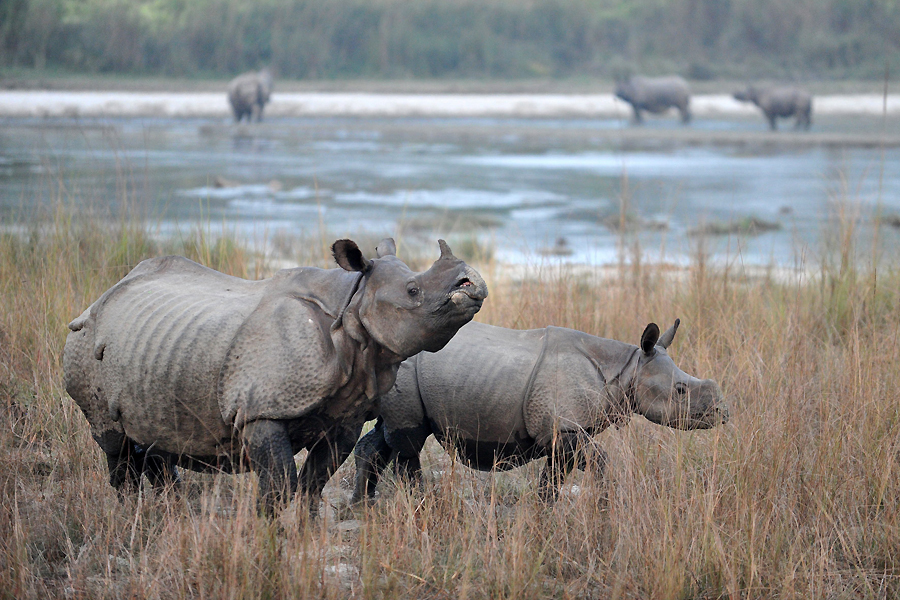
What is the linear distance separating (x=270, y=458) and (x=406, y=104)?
3056 centimetres

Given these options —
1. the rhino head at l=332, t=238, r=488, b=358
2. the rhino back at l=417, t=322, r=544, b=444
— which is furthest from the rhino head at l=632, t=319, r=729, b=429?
the rhino head at l=332, t=238, r=488, b=358

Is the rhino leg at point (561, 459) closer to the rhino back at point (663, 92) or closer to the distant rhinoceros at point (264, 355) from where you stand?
the distant rhinoceros at point (264, 355)

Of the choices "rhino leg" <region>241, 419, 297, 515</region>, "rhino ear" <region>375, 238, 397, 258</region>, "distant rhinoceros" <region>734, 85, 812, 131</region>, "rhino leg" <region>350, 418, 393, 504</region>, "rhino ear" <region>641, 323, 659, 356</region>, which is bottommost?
"rhino leg" <region>350, 418, 393, 504</region>

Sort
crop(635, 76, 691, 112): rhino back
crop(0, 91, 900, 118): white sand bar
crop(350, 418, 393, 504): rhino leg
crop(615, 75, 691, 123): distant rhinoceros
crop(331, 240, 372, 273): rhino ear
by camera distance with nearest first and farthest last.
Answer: crop(331, 240, 372, 273): rhino ear, crop(350, 418, 393, 504): rhino leg, crop(0, 91, 900, 118): white sand bar, crop(635, 76, 691, 112): rhino back, crop(615, 75, 691, 123): distant rhinoceros

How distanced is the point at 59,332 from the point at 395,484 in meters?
2.10

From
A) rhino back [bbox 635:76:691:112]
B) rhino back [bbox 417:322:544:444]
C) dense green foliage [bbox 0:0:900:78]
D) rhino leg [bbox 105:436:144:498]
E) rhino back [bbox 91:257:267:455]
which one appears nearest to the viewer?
rhino back [bbox 91:257:267:455]

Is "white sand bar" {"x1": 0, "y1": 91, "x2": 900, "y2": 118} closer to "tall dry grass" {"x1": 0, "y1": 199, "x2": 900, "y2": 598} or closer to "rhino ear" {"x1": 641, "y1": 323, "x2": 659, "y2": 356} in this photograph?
"tall dry grass" {"x1": 0, "y1": 199, "x2": 900, "y2": 598}

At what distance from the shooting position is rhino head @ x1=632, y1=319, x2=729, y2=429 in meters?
3.46

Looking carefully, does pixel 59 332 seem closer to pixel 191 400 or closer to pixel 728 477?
pixel 191 400

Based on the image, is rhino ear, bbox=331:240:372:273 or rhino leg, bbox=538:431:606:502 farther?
rhino leg, bbox=538:431:606:502

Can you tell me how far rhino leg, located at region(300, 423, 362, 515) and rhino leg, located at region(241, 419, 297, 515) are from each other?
214 millimetres

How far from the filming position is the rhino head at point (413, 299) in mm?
2727

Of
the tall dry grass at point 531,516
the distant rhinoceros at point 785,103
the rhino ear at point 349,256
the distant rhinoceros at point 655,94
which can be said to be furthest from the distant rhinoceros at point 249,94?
the rhino ear at point 349,256

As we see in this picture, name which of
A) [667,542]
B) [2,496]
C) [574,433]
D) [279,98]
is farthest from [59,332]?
[279,98]
